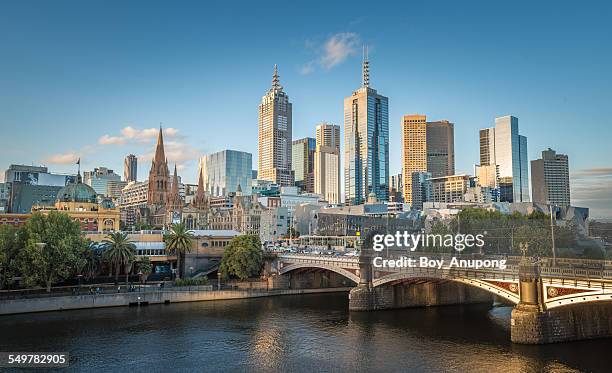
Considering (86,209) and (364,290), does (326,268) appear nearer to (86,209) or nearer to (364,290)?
(364,290)

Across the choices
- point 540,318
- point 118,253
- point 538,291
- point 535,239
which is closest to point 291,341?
point 540,318

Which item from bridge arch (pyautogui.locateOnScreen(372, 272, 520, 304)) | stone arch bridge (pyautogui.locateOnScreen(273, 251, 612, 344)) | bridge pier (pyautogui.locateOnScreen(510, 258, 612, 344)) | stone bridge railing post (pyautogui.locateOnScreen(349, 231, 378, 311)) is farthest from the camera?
stone bridge railing post (pyautogui.locateOnScreen(349, 231, 378, 311))

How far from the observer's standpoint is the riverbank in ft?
274

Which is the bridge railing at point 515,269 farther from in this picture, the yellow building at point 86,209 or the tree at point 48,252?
Result: the yellow building at point 86,209

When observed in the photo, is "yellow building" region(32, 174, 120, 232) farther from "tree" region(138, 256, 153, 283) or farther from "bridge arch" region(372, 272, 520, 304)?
"bridge arch" region(372, 272, 520, 304)

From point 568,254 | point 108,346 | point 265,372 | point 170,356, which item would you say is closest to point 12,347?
point 108,346

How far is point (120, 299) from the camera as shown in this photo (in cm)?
9250

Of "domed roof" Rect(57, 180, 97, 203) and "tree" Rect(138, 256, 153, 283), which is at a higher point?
"domed roof" Rect(57, 180, 97, 203)

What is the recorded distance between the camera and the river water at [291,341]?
55.4 m

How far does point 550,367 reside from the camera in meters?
52.4
